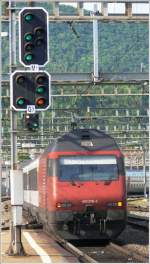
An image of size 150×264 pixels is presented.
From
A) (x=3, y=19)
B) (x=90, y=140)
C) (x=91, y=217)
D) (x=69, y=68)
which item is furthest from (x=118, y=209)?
(x=69, y=68)

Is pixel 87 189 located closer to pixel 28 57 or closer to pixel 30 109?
pixel 30 109

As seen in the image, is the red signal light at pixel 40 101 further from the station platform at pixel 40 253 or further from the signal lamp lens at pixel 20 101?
the station platform at pixel 40 253

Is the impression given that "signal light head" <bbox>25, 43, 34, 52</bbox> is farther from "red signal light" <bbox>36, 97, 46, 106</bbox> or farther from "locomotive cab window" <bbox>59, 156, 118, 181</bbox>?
"locomotive cab window" <bbox>59, 156, 118, 181</bbox>

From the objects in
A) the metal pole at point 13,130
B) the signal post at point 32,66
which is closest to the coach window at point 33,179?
the metal pole at point 13,130

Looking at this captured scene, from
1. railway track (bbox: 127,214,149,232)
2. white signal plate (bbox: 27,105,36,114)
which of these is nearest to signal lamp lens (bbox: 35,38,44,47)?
white signal plate (bbox: 27,105,36,114)

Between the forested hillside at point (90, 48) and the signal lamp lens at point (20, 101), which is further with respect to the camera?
the forested hillside at point (90, 48)

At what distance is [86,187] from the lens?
20.4 meters

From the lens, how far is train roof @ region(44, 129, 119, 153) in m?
20.7

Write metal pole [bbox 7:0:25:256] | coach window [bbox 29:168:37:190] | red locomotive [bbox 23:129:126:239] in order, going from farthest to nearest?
coach window [bbox 29:168:37:190]
red locomotive [bbox 23:129:126:239]
metal pole [bbox 7:0:25:256]

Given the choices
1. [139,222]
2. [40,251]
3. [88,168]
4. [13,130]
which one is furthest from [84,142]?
[139,222]

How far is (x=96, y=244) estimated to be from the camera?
21547mm

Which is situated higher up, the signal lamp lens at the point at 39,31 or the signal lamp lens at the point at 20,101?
the signal lamp lens at the point at 39,31

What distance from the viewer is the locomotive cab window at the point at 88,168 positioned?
20.5m

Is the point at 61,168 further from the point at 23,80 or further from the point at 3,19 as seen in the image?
the point at 23,80
